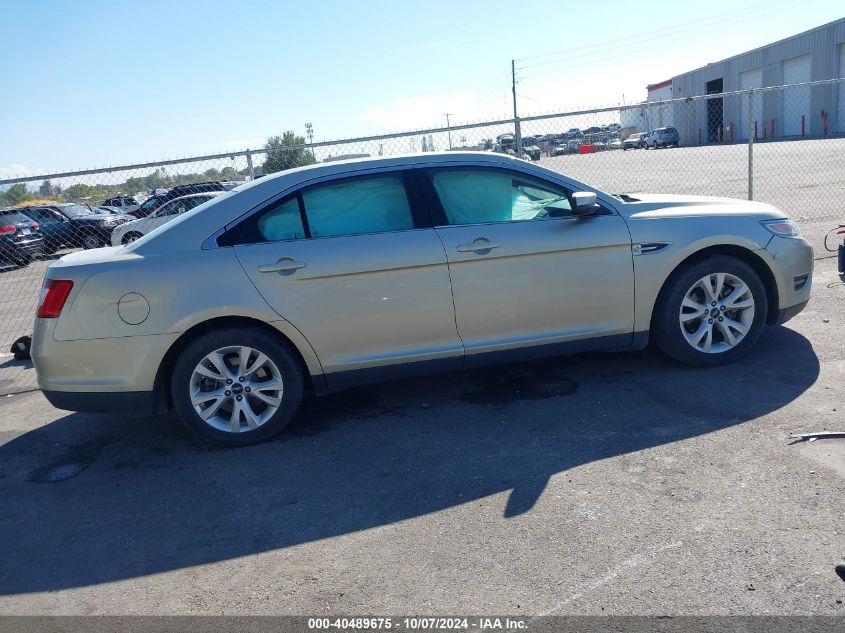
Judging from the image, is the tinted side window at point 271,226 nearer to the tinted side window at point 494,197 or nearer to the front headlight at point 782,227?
the tinted side window at point 494,197

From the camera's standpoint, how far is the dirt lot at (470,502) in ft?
9.75

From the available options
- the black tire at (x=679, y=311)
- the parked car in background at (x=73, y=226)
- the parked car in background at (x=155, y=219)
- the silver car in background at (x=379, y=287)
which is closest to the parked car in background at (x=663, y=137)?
the parked car in background at (x=73, y=226)

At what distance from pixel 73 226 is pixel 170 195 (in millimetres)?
6273

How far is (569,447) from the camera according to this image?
4180mm

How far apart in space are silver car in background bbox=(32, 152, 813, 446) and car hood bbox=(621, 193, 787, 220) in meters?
0.02

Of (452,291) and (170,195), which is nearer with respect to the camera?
(452,291)

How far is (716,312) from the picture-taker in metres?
5.19

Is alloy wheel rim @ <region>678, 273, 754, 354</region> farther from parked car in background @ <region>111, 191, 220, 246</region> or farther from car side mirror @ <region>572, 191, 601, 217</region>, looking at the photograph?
parked car in background @ <region>111, 191, 220, 246</region>

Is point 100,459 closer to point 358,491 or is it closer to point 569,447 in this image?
point 358,491

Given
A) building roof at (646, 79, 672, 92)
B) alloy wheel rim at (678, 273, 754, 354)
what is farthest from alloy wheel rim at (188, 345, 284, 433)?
building roof at (646, 79, 672, 92)

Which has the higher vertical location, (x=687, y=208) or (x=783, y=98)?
(x=783, y=98)

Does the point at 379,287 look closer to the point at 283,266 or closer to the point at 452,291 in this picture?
the point at 452,291

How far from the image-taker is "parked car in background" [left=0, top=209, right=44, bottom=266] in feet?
57.0

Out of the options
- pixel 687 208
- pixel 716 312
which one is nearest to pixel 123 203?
pixel 687 208
